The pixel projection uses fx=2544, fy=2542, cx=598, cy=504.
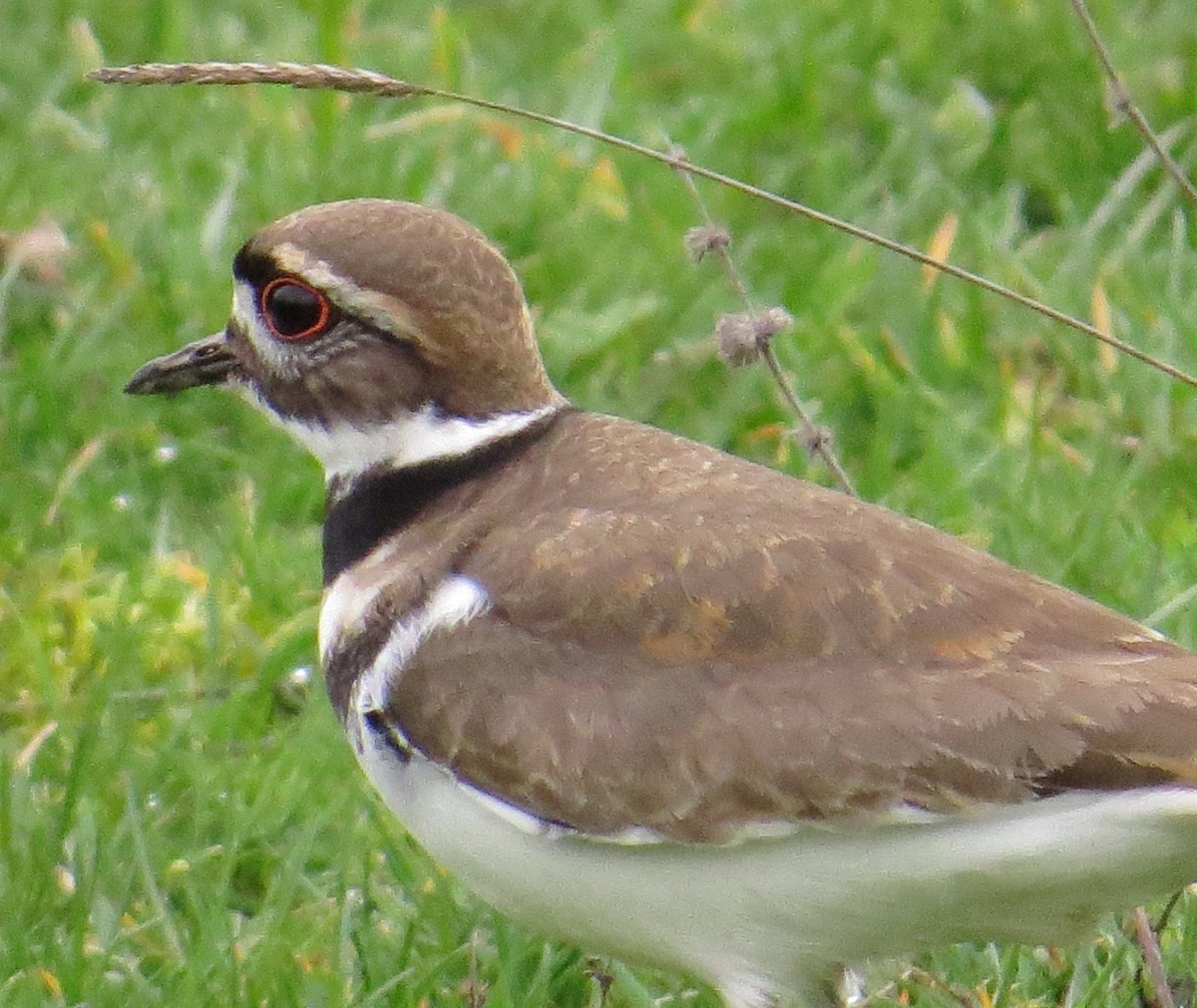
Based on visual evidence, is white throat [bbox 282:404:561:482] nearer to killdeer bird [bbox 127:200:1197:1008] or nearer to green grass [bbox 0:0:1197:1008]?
killdeer bird [bbox 127:200:1197:1008]

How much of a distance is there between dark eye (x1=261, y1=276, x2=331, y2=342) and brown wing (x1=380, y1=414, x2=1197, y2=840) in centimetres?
64

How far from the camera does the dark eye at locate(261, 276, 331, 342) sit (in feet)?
16.5

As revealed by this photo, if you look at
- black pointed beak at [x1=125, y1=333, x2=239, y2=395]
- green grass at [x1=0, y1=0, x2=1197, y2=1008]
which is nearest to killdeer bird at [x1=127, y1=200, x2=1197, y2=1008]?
black pointed beak at [x1=125, y1=333, x2=239, y2=395]

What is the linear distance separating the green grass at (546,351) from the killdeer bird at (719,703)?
64cm

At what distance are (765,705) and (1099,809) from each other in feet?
1.94

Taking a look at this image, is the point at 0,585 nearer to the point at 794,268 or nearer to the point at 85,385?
the point at 85,385

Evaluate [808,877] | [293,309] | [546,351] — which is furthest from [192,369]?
[546,351]

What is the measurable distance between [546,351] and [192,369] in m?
2.08

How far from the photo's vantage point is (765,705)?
4324mm

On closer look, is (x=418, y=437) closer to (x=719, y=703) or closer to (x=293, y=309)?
(x=293, y=309)

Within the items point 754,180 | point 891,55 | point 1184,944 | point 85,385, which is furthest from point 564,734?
point 891,55

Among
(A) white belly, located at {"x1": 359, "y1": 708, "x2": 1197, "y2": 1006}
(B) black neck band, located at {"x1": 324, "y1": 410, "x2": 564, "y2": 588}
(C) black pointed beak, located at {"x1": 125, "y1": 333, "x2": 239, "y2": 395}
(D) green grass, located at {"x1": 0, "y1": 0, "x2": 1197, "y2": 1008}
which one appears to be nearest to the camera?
(A) white belly, located at {"x1": 359, "y1": 708, "x2": 1197, "y2": 1006}

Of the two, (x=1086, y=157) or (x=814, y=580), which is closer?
(x=814, y=580)

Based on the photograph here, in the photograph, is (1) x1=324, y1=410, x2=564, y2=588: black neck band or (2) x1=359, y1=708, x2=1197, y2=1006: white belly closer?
(2) x1=359, y1=708, x2=1197, y2=1006: white belly
